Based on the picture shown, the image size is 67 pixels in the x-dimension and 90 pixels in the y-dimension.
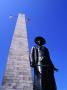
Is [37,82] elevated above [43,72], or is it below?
below

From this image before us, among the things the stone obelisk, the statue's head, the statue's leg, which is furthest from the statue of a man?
the stone obelisk

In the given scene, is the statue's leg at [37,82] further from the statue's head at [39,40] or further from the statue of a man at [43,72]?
the statue's head at [39,40]

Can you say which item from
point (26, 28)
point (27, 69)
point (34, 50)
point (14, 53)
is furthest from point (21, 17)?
point (34, 50)

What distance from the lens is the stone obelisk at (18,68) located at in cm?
1182

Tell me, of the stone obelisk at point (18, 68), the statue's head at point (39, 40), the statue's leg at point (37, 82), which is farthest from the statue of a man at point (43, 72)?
the stone obelisk at point (18, 68)

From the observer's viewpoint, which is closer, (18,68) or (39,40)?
(39,40)

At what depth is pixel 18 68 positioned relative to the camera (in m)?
12.7

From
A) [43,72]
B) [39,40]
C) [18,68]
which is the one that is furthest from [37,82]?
[18,68]

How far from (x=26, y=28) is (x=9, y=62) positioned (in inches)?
174

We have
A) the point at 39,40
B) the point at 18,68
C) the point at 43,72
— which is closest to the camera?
the point at 43,72

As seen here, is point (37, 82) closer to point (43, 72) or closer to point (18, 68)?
point (43, 72)

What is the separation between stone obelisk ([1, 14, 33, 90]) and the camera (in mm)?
11820

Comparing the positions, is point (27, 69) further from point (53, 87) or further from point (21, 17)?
point (53, 87)

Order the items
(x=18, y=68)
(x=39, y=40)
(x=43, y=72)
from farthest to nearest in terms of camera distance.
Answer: (x=18, y=68), (x=39, y=40), (x=43, y=72)
